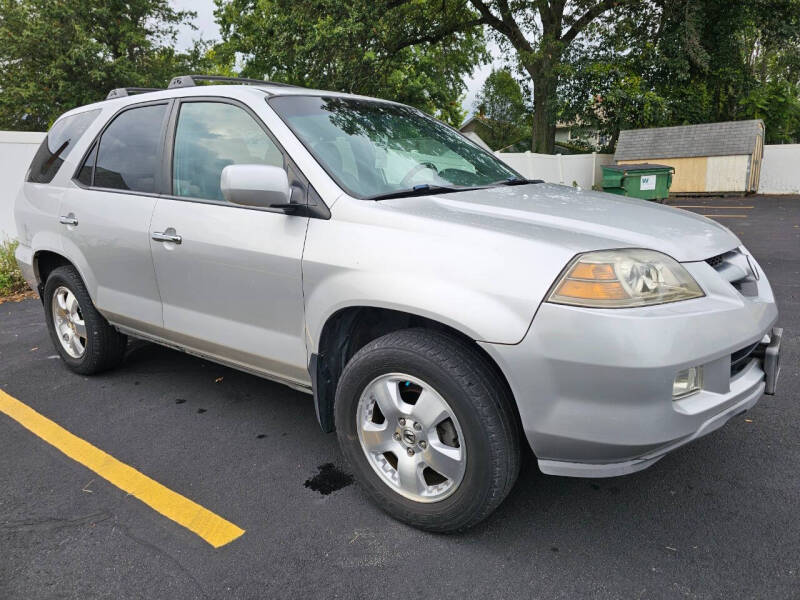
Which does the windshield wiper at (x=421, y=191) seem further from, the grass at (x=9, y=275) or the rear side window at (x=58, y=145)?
the grass at (x=9, y=275)

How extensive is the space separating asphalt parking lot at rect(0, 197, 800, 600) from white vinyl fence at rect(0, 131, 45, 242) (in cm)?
527

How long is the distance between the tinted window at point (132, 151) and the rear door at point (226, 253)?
179 mm

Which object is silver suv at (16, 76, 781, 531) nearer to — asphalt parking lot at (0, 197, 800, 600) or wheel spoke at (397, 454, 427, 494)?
wheel spoke at (397, 454, 427, 494)

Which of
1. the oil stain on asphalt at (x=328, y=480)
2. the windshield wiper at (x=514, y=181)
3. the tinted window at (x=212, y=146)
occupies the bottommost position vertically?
the oil stain on asphalt at (x=328, y=480)

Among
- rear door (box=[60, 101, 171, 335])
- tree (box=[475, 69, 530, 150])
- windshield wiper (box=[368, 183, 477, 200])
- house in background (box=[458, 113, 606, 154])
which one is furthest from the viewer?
tree (box=[475, 69, 530, 150])

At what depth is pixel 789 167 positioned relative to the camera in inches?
965

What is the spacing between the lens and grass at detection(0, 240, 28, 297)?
7.23m

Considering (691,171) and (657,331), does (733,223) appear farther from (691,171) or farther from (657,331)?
(657,331)

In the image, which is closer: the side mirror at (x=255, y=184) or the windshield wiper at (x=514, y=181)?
the side mirror at (x=255, y=184)

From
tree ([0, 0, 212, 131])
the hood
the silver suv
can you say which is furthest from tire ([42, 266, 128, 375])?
tree ([0, 0, 212, 131])

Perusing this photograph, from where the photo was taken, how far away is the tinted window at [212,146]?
9.61 ft

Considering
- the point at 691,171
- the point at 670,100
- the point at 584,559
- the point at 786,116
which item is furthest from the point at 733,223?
the point at 786,116

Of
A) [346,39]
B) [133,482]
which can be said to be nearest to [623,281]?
[133,482]

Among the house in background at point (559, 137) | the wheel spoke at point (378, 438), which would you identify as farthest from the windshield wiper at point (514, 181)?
the house in background at point (559, 137)
